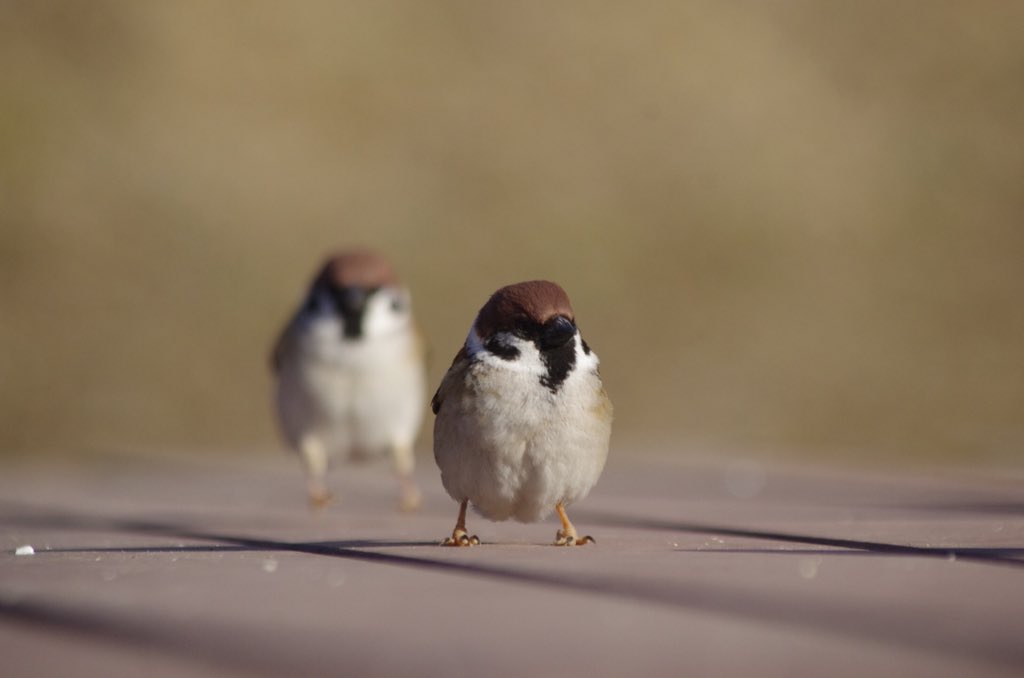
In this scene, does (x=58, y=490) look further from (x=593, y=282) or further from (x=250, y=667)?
(x=593, y=282)


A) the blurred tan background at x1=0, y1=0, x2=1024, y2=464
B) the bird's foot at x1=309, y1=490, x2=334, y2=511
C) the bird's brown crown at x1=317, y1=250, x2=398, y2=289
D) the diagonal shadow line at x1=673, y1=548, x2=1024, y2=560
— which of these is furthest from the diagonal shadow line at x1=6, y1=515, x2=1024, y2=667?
the blurred tan background at x1=0, y1=0, x2=1024, y2=464

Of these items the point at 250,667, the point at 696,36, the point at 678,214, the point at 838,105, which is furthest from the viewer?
the point at 696,36

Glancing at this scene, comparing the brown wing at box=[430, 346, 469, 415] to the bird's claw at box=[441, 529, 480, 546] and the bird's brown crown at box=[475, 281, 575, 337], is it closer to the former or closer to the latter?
the bird's brown crown at box=[475, 281, 575, 337]

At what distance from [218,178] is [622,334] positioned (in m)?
3.22

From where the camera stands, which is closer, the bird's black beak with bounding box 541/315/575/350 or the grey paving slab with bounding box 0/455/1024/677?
the grey paving slab with bounding box 0/455/1024/677

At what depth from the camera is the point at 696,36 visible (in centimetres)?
1255

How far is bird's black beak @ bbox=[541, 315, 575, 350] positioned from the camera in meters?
2.39

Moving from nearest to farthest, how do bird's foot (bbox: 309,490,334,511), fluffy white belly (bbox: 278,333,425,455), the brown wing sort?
the brown wing → bird's foot (bbox: 309,490,334,511) → fluffy white belly (bbox: 278,333,425,455)

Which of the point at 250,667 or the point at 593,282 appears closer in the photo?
the point at 250,667

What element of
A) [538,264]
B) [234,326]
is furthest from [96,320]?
[538,264]

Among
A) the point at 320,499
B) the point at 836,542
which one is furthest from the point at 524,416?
the point at 320,499

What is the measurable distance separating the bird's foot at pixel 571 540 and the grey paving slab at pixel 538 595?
3 cm

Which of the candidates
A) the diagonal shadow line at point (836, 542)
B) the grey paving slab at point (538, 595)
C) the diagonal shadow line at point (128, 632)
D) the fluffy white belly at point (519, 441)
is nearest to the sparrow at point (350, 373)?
the grey paving slab at point (538, 595)

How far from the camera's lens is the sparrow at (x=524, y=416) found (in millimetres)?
2344
